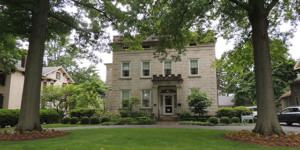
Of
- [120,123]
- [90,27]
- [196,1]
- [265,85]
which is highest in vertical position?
[90,27]

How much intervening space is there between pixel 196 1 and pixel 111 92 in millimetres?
18097

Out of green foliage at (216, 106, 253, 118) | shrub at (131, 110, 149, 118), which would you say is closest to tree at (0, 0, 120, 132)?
shrub at (131, 110, 149, 118)

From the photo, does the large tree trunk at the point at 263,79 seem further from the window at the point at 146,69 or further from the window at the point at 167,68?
the window at the point at 146,69

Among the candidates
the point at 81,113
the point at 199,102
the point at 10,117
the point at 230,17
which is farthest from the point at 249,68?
the point at 10,117

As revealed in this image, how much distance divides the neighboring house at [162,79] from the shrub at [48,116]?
5.53 metres

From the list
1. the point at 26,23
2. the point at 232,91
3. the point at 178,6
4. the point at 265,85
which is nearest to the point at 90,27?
the point at 26,23

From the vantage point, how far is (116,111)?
921 inches

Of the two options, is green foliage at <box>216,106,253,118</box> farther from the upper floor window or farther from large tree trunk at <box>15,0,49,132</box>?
large tree trunk at <box>15,0,49,132</box>

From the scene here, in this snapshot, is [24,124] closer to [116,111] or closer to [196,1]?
[196,1]

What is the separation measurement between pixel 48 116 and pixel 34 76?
12.7 m

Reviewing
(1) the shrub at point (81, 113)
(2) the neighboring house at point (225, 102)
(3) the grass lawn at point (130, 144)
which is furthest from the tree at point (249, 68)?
(1) the shrub at point (81, 113)

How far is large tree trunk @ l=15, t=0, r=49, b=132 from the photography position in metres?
9.47

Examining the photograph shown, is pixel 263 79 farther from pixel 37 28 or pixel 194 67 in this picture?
pixel 194 67

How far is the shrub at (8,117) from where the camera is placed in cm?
1630
